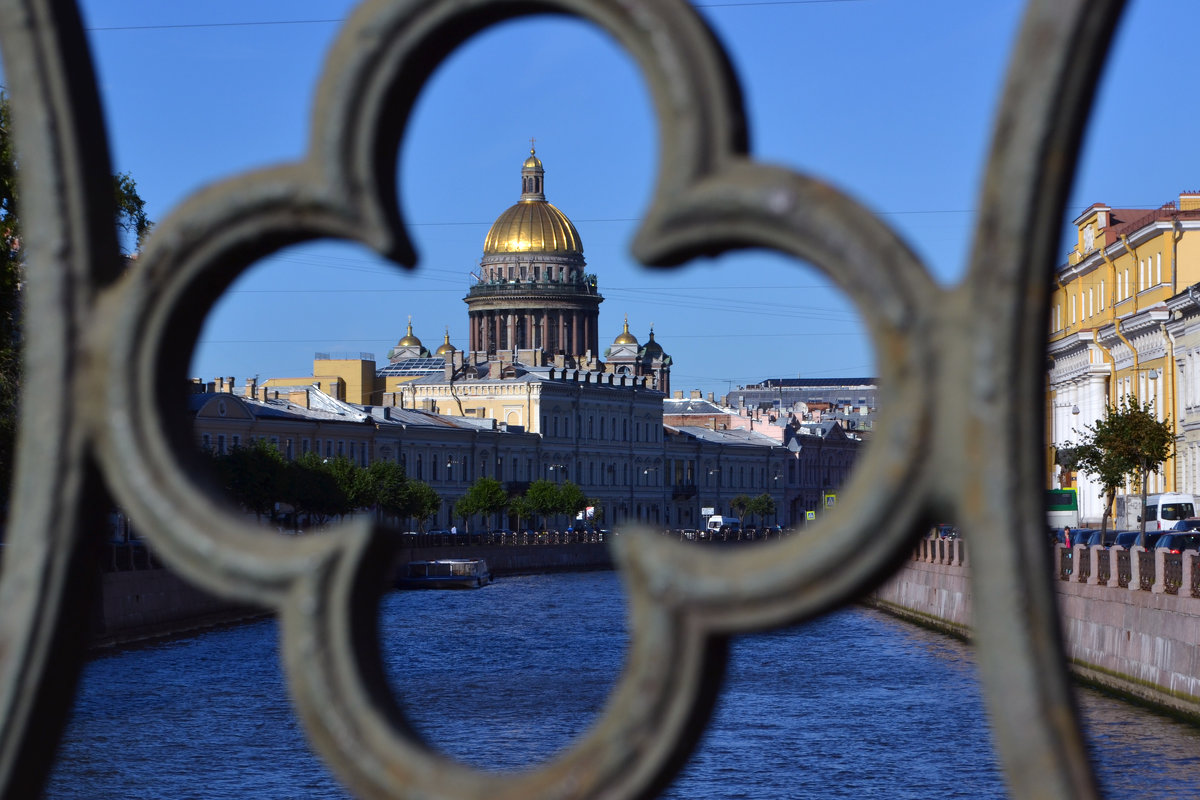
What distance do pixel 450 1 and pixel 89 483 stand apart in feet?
1.51

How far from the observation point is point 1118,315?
144 feet

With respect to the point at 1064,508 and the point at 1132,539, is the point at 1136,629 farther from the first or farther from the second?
the point at 1064,508

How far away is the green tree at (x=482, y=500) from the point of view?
Result: 67812mm

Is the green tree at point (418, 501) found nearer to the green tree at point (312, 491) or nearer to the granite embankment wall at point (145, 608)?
the green tree at point (312, 491)

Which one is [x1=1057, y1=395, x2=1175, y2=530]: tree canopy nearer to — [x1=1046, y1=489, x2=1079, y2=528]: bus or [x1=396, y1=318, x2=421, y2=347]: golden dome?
[x1=1046, y1=489, x2=1079, y2=528]: bus

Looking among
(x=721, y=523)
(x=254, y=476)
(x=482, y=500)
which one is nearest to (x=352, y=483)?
(x=254, y=476)

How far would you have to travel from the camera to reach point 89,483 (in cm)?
151

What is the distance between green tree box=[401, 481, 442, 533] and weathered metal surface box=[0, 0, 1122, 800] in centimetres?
5644

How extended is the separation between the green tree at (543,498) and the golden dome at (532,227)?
35.9 meters

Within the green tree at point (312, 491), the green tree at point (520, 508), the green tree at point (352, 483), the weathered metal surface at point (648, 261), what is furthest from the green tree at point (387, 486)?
the weathered metal surface at point (648, 261)

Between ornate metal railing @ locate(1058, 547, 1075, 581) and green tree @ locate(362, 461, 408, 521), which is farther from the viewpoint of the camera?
green tree @ locate(362, 461, 408, 521)

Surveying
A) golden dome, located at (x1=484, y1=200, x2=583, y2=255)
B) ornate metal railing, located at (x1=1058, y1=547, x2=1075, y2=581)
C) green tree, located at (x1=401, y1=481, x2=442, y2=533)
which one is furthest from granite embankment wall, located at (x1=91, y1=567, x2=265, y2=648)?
golden dome, located at (x1=484, y1=200, x2=583, y2=255)

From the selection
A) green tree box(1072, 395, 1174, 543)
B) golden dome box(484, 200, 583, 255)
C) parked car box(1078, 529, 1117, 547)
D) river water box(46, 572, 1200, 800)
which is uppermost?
golden dome box(484, 200, 583, 255)

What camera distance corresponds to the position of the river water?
14594 mm
